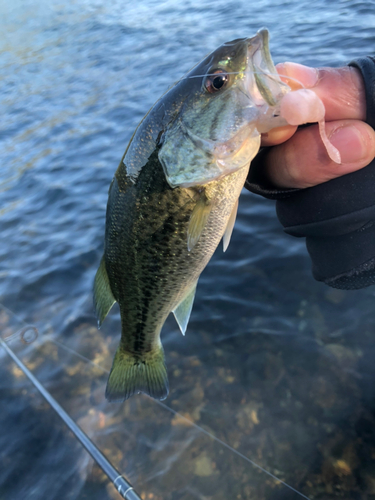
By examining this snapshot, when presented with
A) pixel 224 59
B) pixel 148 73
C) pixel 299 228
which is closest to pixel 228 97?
pixel 224 59

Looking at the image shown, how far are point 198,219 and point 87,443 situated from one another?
2.41 m

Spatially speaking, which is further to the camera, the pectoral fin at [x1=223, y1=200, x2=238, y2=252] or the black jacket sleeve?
the pectoral fin at [x1=223, y1=200, x2=238, y2=252]

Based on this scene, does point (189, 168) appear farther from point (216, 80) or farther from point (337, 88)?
point (337, 88)

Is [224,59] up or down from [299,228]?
up

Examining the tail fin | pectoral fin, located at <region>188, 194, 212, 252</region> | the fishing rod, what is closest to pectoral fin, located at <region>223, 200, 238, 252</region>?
pectoral fin, located at <region>188, 194, 212, 252</region>

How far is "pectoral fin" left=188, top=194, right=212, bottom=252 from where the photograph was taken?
198 cm

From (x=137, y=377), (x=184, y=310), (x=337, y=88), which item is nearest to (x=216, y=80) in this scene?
(x=337, y=88)

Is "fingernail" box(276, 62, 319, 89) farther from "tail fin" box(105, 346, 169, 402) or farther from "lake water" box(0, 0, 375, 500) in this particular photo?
"lake water" box(0, 0, 375, 500)

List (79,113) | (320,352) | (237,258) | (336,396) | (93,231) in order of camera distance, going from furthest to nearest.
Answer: (79,113), (93,231), (237,258), (320,352), (336,396)

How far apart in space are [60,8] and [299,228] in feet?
106

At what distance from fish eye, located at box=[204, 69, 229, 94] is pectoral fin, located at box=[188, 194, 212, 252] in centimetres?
56

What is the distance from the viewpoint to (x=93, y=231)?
627cm

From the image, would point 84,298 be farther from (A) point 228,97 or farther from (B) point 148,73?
(B) point 148,73

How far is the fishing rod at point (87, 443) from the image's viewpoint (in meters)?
2.75
